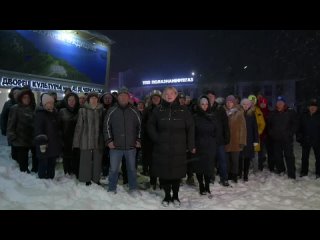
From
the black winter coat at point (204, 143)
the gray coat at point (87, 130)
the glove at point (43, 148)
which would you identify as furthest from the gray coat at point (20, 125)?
the black winter coat at point (204, 143)

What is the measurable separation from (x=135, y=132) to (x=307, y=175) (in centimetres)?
543

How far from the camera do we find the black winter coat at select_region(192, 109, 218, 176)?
688 centimetres

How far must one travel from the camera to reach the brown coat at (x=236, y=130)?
8.09 metres

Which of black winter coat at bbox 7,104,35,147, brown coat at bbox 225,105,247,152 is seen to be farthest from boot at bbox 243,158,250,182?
black winter coat at bbox 7,104,35,147

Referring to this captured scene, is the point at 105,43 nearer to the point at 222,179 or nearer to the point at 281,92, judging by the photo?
the point at 222,179

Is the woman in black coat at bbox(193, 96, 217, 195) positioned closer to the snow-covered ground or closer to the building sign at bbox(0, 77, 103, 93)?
the snow-covered ground

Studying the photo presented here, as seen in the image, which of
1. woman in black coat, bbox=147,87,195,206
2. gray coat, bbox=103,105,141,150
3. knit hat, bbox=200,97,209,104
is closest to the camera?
woman in black coat, bbox=147,87,195,206

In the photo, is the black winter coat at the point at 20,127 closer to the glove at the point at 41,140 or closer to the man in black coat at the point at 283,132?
the glove at the point at 41,140

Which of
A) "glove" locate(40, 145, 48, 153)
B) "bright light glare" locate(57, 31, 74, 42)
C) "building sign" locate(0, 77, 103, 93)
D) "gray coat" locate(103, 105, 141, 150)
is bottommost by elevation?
"glove" locate(40, 145, 48, 153)

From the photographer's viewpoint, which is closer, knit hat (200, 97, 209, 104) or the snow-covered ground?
the snow-covered ground

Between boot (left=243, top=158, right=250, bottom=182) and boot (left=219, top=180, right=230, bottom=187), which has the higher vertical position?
boot (left=243, top=158, right=250, bottom=182)

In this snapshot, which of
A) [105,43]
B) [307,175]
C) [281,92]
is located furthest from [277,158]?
[281,92]

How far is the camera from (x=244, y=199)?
6.66 m

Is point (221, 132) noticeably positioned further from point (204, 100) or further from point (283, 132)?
point (283, 132)
